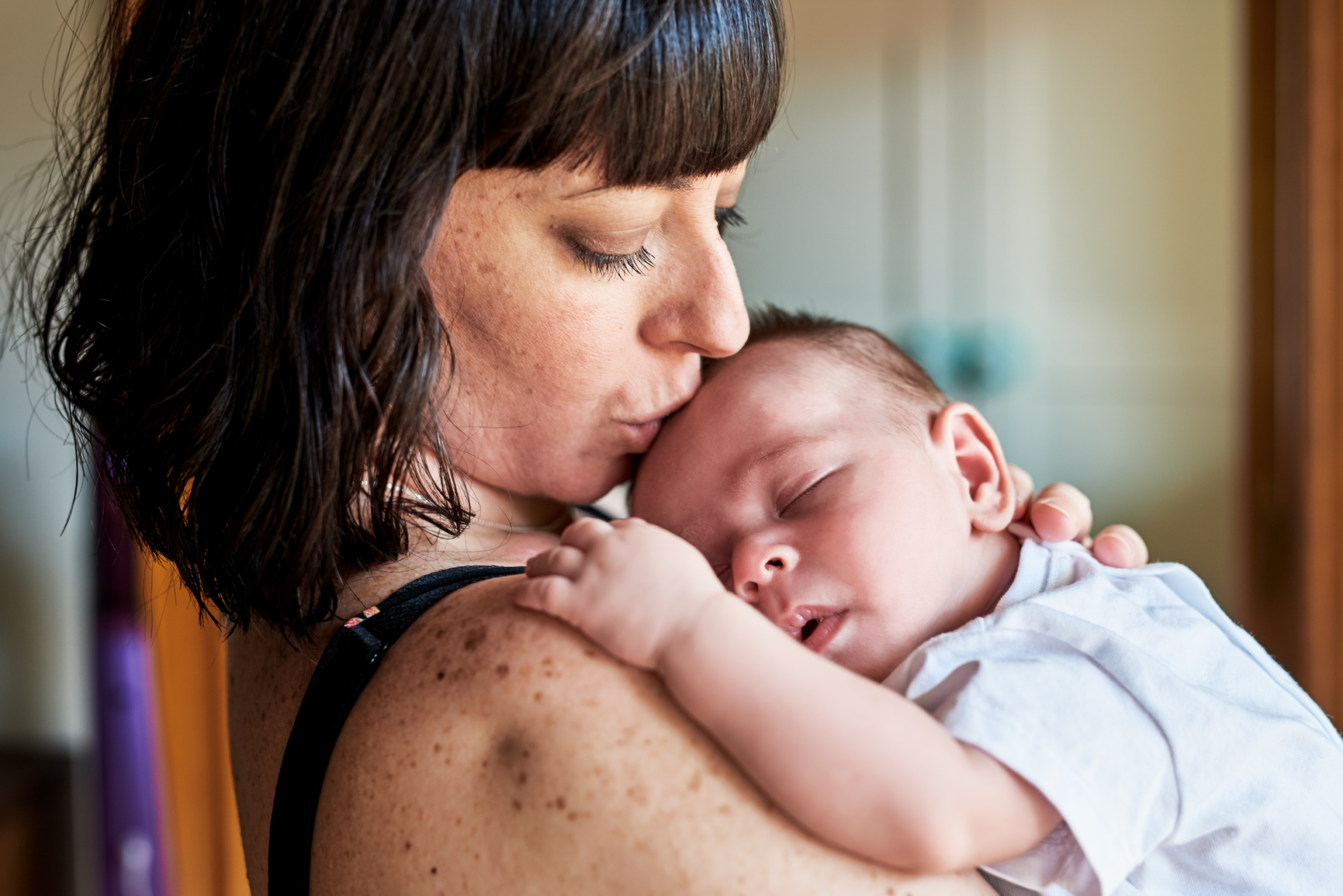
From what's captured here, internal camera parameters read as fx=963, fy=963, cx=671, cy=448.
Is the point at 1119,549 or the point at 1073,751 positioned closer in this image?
the point at 1073,751

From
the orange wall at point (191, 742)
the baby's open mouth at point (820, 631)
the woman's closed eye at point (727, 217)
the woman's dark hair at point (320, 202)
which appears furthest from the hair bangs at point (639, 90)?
the orange wall at point (191, 742)

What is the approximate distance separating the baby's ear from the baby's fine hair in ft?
0.09

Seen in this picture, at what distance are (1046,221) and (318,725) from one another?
4074 mm

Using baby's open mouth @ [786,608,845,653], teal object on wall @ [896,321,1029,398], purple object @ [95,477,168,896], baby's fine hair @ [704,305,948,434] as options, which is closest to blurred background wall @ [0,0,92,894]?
purple object @ [95,477,168,896]

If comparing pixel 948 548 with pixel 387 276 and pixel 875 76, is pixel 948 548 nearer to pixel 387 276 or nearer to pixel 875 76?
pixel 387 276

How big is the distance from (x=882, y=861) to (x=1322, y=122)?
2.45 metres

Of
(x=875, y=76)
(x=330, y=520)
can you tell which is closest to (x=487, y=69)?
(x=330, y=520)

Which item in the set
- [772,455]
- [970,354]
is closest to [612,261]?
[772,455]

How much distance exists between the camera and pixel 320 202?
749 millimetres

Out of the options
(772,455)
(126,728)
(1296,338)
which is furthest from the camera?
(1296,338)

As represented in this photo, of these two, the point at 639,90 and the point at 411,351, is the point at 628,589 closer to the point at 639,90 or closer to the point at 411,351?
the point at 411,351

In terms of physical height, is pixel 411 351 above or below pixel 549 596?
above

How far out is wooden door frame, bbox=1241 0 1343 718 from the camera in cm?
234

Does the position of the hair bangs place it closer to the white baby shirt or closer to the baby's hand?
the baby's hand
